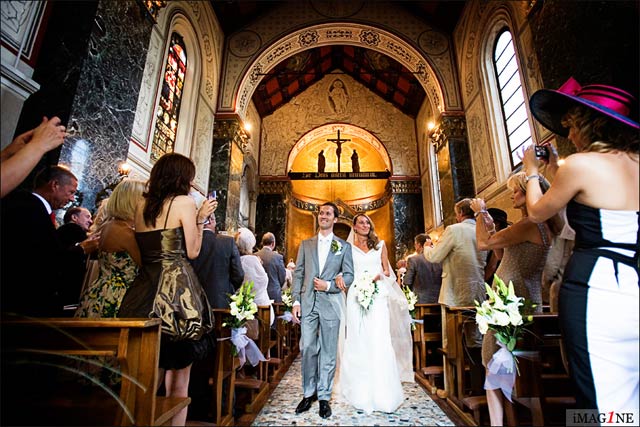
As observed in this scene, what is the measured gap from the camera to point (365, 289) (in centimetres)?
281

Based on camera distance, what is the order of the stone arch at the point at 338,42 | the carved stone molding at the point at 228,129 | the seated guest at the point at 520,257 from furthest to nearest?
1. the stone arch at the point at 338,42
2. the carved stone molding at the point at 228,129
3. the seated guest at the point at 520,257

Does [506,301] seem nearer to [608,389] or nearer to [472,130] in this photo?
[608,389]

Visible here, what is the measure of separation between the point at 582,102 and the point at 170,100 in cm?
679

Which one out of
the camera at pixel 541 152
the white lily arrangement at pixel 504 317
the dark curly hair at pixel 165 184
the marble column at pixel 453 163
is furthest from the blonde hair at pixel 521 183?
the marble column at pixel 453 163

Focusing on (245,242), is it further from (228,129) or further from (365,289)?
(228,129)

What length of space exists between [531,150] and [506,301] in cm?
85

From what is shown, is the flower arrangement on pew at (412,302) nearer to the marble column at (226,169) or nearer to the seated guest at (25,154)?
the seated guest at (25,154)

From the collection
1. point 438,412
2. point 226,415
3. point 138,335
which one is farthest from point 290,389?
point 138,335

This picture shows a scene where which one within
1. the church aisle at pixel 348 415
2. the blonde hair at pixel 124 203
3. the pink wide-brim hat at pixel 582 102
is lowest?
the church aisle at pixel 348 415

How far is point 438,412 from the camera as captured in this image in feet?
8.43

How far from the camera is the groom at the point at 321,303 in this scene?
2.59 meters

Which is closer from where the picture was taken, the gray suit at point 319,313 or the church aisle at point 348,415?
the church aisle at point 348,415

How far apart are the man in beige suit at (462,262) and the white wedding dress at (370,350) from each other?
0.50 meters

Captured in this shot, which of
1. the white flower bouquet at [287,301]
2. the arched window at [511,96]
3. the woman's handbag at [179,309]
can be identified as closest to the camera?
the woman's handbag at [179,309]
